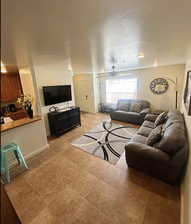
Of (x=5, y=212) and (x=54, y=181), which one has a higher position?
(x=5, y=212)

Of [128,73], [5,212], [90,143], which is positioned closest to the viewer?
[5,212]

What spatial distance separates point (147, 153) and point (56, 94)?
315 cm

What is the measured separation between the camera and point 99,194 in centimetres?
168

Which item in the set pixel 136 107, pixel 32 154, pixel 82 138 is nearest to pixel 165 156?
pixel 82 138

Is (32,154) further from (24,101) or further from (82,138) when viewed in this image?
(24,101)

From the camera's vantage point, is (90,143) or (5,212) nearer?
(5,212)

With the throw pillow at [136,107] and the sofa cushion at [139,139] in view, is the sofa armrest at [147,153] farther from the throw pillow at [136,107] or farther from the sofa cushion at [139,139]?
the throw pillow at [136,107]

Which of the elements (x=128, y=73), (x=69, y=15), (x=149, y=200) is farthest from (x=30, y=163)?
(x=128, y=73)

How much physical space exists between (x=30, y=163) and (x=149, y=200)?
234cm

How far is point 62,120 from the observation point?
144 inches

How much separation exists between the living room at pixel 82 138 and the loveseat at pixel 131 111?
0.63 m

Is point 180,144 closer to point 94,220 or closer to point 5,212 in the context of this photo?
point 94,220

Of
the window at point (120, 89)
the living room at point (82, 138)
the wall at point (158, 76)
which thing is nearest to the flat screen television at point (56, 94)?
the living room at point (82, 138)

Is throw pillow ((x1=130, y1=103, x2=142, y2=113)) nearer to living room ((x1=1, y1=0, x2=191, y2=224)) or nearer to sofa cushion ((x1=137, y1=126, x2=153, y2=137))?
living room ((x1=1, y1=0, x2=191, y2=224))
